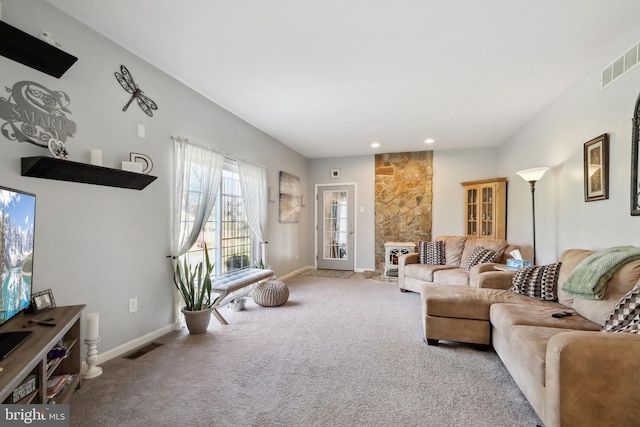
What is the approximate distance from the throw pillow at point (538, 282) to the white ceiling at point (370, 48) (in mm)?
1850

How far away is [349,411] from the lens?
1714 mm

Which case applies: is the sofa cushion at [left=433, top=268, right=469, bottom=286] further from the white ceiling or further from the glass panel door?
the glass panel door

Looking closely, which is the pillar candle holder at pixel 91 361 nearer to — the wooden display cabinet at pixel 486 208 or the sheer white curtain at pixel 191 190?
the sheer white curtain at pixel 191 190

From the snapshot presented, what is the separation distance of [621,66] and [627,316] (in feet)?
6.34

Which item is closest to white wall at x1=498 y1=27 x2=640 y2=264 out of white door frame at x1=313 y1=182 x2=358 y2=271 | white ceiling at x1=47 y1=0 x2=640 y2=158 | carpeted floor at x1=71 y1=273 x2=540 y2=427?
white ceiling at x1=47 y1=0 x2=640 y2=158

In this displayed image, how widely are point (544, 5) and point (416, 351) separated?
2.67 m

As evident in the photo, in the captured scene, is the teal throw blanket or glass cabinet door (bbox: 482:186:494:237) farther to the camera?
glass cabinet door (bbox: 482:186:494:237)

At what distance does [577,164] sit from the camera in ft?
9.44

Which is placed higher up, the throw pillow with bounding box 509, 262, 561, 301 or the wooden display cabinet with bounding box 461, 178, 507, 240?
the wooden display cabinet with bounding box 461, 178, 507, 240

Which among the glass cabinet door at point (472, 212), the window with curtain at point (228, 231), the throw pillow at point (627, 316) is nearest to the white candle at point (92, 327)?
the window with curtain at point (228, 231)

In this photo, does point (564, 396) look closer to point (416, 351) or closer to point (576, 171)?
point (416, 351)

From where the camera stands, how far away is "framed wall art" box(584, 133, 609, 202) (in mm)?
2406

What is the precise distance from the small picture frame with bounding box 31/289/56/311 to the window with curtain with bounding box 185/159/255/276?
1.49 metres

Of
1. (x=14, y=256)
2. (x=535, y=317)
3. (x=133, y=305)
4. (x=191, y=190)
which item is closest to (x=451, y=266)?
(x=535, y=317)
